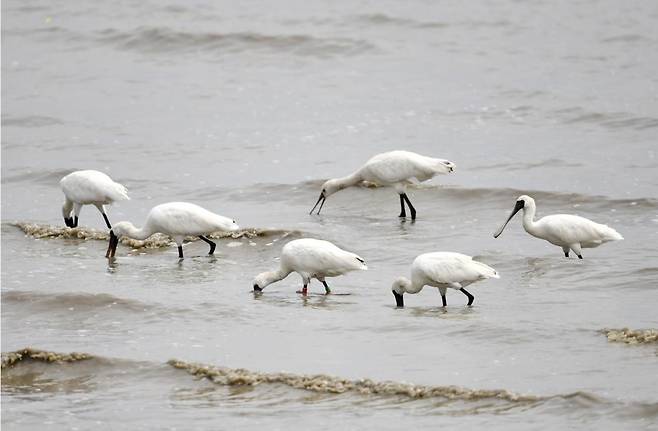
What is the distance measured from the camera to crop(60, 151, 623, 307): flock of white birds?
1223cm

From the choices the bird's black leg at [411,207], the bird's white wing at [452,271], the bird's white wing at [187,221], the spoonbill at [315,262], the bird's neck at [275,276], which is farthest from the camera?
the bird's black leg at [411,207]

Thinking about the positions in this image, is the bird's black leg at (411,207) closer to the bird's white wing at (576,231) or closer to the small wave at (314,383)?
the bird's white wing at (576,231)

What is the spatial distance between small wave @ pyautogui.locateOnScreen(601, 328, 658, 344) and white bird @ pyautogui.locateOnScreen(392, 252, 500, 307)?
1299 mm

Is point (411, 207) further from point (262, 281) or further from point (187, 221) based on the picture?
point (262, 281)

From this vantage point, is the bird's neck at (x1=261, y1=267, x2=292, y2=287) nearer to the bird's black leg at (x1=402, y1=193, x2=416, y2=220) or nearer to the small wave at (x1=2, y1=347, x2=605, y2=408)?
the small wave at (x1=2, y1=347, x2=605, y2=408)

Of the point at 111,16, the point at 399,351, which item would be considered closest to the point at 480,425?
the point at 399,351

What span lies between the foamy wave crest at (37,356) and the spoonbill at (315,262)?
7.53ft

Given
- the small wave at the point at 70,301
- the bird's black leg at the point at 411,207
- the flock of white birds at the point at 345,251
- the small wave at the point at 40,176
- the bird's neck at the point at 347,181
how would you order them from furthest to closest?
the small wave at the point at 40,176 < the bird's neck at the point at 347,181 < the bird's black leg at the point at 411,207 < the small wave at the point at 70,301 < the flock of white birds at the point at 345,251

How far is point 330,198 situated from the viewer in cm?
1858

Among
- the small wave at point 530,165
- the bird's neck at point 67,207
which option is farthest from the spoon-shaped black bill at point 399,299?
the small wave at point 530,165

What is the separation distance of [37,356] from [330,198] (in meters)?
7.70

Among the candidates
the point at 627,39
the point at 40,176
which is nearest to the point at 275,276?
the point at 40,176

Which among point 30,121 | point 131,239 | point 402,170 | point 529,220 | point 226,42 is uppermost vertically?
point 226,42

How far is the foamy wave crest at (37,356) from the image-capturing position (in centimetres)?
1129
